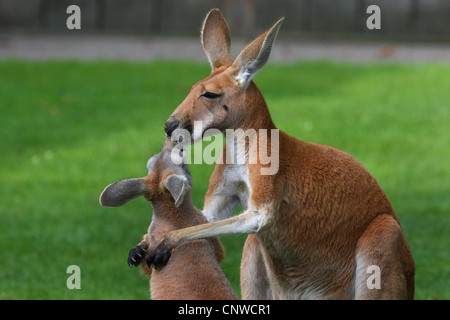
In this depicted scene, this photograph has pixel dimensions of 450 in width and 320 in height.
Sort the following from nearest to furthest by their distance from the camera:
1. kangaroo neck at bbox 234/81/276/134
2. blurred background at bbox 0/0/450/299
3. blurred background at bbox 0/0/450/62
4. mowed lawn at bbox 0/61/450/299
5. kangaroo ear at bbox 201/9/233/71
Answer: kangaroo neck at bbox 234/81/276/134 < kangaroo ear at bbox 201/9/233/71 < mowed lawn at bbox 0/61/450/299 < blurred background at bbox 0/0/450/299 < blurred background at bbox 0/0/450/62

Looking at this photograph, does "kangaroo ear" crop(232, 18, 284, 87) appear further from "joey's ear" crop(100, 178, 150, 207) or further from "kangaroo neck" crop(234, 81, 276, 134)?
"joey's ear" crop(100, 178, 150, 207)

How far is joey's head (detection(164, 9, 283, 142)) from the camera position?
3895 millimetres

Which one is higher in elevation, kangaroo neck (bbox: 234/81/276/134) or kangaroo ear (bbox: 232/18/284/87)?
kangaroo ear (bbox: 232/18/284/87)

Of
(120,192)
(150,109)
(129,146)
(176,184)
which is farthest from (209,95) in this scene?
(150,109)

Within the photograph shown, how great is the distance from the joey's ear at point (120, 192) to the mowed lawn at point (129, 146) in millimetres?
1779

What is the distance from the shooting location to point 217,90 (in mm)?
3980

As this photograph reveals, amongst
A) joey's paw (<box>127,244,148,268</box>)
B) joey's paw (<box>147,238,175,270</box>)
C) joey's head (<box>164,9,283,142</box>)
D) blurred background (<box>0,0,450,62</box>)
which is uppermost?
blurred background (<box>0,0,450,62</box>)

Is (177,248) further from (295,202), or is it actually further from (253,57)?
(253,57)

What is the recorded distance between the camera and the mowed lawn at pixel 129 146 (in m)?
6.50

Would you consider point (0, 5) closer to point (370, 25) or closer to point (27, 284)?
point (370, 25)

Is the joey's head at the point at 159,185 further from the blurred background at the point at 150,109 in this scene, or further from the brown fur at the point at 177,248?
the blurred background at the point at 150,109

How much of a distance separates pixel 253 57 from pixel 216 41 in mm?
455

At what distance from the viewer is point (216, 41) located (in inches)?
171

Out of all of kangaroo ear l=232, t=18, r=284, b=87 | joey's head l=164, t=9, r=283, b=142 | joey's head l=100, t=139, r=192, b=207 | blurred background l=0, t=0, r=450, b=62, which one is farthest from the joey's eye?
blurred background l=0, t=0, r=450, b=62
